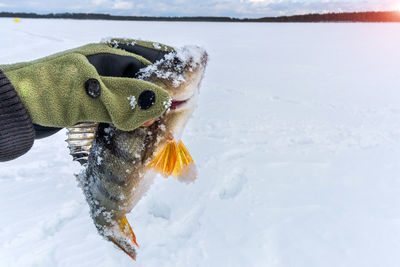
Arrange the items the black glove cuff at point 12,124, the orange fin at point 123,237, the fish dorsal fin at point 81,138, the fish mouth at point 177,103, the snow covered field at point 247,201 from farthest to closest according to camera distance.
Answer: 1. the snow covered field at point 247,201
2. the orange fin at point 123,237
3. the fish dorsal fin at point 81,138
4. the fish mouth at point 177,103
5. the black glove cuff at point 12,124

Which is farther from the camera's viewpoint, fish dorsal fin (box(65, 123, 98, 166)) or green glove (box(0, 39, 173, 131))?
fish dorsal fin (box(65, 123, 98, 166))

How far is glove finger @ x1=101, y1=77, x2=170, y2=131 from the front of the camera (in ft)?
3.38

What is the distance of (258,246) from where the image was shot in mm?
2012

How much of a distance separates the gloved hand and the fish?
56 mm

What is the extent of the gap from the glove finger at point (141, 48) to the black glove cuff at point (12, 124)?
44 cm

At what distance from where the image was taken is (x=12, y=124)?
41.1 inches

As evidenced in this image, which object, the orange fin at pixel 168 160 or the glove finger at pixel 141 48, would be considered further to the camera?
the glove finger at pixel 141 48

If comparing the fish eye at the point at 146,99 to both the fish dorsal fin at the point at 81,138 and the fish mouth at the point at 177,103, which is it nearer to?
the fish mouth at the point at 177,103

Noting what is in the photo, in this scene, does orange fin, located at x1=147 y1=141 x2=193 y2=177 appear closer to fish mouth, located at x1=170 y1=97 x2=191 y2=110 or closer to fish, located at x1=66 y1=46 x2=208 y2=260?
fish, located at x1=66 y1=46 x2=208 y2=260

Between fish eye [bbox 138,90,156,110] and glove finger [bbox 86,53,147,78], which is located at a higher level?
glove finger [bbox 86,53,147,78]

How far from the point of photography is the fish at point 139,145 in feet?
3.55

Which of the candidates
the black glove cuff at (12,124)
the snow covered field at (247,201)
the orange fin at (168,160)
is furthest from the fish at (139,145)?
the snow covered field at (247,201)

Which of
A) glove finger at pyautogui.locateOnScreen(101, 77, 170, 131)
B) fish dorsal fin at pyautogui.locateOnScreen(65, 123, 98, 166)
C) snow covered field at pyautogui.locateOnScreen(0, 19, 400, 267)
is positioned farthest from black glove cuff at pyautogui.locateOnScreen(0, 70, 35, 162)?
snow covered field at pyautogui.locateOnScreen(0, 19, 400, 267)

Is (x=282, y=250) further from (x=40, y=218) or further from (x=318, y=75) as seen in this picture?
(x=318, y=75)
